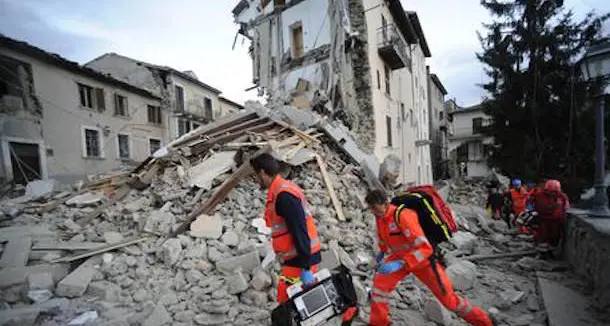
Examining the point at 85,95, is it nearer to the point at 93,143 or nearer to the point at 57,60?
Result: the point at 57,60

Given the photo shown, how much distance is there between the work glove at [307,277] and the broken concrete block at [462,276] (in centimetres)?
273

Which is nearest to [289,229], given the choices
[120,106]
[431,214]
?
[431,214]

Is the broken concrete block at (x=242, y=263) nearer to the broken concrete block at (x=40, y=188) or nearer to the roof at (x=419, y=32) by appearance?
the broken concrete block at (x=40, y=188)

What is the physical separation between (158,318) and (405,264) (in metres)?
2.64

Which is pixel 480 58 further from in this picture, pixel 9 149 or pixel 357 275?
pixel 9 149

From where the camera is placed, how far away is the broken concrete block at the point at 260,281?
11.7 feet

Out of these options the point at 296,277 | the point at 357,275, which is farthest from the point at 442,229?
the point at 357,275

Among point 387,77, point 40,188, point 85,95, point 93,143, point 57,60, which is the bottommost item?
point 40,188

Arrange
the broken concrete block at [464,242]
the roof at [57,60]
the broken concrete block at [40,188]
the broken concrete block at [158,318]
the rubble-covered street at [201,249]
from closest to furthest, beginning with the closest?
1. the broken concrete block at [158,318]
2. the rubble-covered street at [201,249]
3. the broken concrete block at [464,242]
4. the broken concrete block at [40,188]
5. the roof at [57,60]

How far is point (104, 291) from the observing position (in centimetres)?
352

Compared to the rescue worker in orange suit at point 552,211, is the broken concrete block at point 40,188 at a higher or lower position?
higher

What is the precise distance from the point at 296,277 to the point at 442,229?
1.41 meters

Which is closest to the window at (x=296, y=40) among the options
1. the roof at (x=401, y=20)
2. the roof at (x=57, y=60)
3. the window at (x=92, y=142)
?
the roof at (x=401, y=20)

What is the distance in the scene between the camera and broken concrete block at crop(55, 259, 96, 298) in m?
3.47
